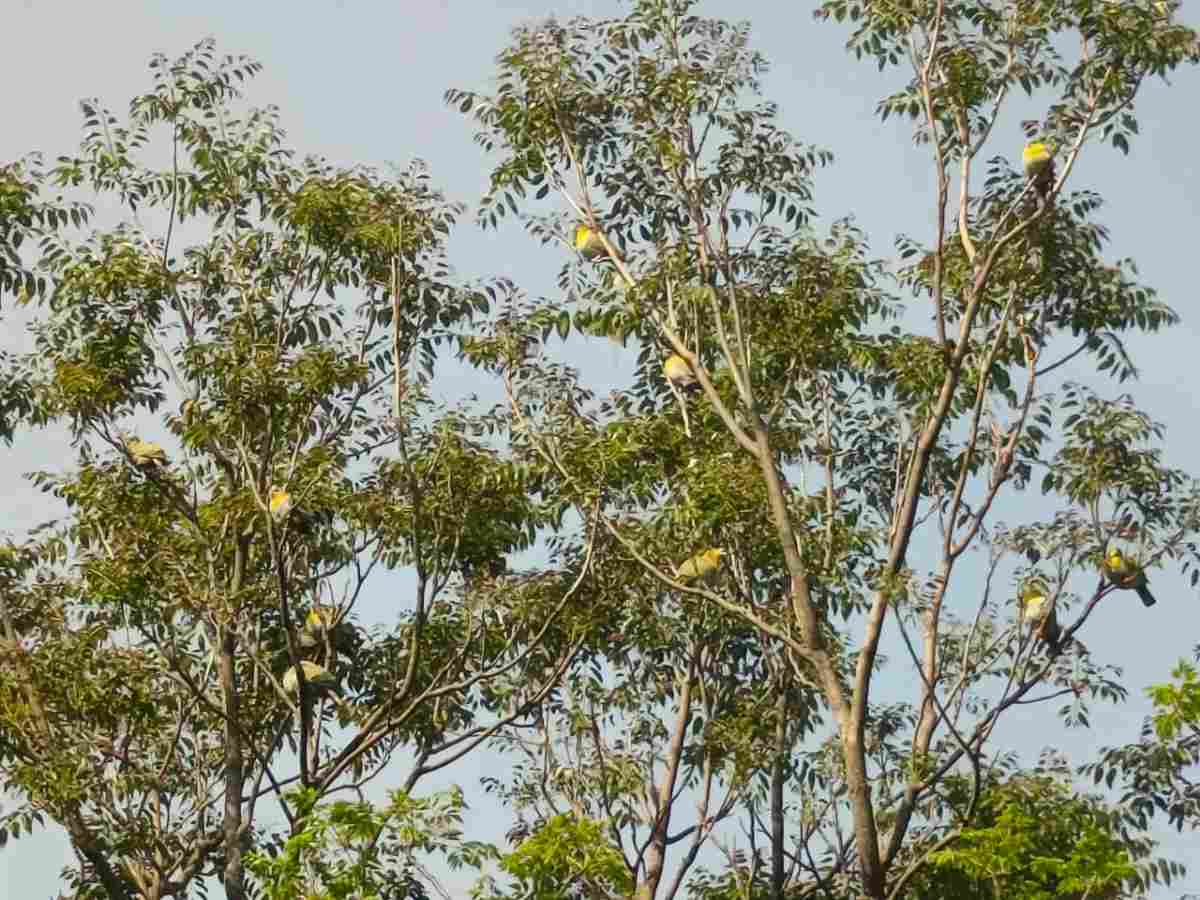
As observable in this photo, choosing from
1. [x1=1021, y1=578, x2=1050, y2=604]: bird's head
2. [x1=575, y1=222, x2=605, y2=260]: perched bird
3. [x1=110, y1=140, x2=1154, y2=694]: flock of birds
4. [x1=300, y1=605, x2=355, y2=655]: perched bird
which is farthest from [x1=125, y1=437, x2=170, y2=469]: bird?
[x1=1021, y1=578, x2=1050, y2=604]: bird's head

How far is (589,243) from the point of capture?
1648 cm

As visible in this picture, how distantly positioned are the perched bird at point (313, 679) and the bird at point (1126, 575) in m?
5.29

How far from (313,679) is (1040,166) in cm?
587

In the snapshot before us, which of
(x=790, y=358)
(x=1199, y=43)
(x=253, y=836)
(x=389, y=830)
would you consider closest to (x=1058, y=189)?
(x=1199, y=43)

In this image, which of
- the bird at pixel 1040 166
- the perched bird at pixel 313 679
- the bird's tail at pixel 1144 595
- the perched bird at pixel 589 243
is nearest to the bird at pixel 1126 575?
the bird's tail at pixel 1144 595

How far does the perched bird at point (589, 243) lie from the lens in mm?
16484

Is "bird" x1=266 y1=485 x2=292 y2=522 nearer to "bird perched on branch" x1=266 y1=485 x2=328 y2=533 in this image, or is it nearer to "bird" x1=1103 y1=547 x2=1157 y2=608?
"bird perched on branch" x1=266 y1=485 x2=328 y2=533

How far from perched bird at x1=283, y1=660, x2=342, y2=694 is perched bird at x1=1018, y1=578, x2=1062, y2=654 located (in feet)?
15.6

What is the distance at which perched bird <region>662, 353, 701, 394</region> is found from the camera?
52.0ft

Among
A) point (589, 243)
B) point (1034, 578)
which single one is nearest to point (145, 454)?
point (589, 243)

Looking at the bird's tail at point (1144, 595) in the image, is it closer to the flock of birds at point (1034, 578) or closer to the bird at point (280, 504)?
the flock of birds at point (1034, 578)

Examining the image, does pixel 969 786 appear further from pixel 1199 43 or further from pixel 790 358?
pixel 1199 43

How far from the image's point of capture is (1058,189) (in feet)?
49.4

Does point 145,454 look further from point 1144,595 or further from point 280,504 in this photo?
point 1144,595
